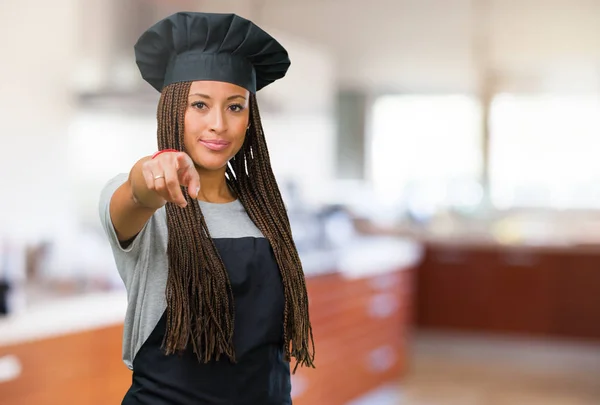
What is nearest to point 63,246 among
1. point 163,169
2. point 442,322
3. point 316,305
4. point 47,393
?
point 47,393

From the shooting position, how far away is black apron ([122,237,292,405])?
101cm

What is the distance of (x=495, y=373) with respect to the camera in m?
4.79

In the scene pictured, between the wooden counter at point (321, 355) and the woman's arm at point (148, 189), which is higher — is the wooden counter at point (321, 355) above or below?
below

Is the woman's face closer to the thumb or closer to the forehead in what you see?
the forehead

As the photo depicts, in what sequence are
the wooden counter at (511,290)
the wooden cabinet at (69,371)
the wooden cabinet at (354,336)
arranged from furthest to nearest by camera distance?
the wooden counter at (511,290) → the wooden cabinet at (354,336) → the wooden cabinet at (69,371)

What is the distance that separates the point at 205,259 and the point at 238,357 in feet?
0.39

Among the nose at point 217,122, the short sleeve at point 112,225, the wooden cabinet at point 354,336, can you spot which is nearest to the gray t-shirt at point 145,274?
the short sleeve at point 112,225

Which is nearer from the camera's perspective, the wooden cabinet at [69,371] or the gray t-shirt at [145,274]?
the gray t-shirt at [145,274]

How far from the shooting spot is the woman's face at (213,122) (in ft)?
3.29

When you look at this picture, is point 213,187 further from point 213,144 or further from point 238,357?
point 238,357

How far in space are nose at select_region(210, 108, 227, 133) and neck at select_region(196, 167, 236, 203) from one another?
6 cm

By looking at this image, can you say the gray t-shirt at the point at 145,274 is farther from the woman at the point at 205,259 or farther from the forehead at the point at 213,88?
the forehead at the point at 213,88

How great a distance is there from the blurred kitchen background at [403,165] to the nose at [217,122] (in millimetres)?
1767

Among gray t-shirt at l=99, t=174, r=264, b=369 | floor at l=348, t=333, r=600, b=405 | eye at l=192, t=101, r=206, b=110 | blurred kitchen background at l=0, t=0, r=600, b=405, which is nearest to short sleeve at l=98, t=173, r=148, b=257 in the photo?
gray t-shirt at l=99, t=174, r=264, b=369
